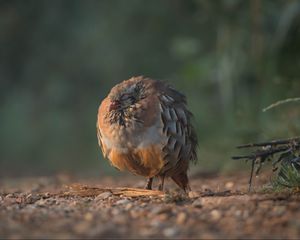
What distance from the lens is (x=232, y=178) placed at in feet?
26.3

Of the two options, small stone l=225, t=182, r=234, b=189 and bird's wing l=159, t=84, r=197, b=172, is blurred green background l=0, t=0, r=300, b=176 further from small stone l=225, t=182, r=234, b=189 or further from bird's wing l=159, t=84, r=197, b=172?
bird's wing l=159, t=84, r=197, b=172

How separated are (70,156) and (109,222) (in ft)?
34.6

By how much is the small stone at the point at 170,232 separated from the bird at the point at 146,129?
1964mm

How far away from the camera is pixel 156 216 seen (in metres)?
4.38

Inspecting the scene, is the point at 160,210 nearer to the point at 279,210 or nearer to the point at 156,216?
the point at 156,216

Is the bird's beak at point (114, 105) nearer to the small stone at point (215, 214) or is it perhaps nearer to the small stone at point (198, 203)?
the small stone at point (198, 203)

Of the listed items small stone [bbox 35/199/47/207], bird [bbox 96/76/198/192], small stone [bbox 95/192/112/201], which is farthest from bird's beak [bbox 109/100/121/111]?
small stone [bbox 35/199/47/207]

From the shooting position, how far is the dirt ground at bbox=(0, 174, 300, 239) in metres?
3.98

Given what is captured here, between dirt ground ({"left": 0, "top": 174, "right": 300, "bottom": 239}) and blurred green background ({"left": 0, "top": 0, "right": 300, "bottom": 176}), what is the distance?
2.33 m

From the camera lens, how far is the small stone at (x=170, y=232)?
3.95m

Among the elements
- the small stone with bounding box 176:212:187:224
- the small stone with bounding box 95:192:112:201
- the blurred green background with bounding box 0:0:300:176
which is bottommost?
the small stone with bounding box 176:212:187:224

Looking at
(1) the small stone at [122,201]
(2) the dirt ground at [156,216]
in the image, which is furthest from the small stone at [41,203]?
(1) the small stone at [122,201]

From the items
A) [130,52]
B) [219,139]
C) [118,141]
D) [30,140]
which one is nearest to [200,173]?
[219,139]

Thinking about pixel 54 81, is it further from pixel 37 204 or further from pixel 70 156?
pixel 37 204
